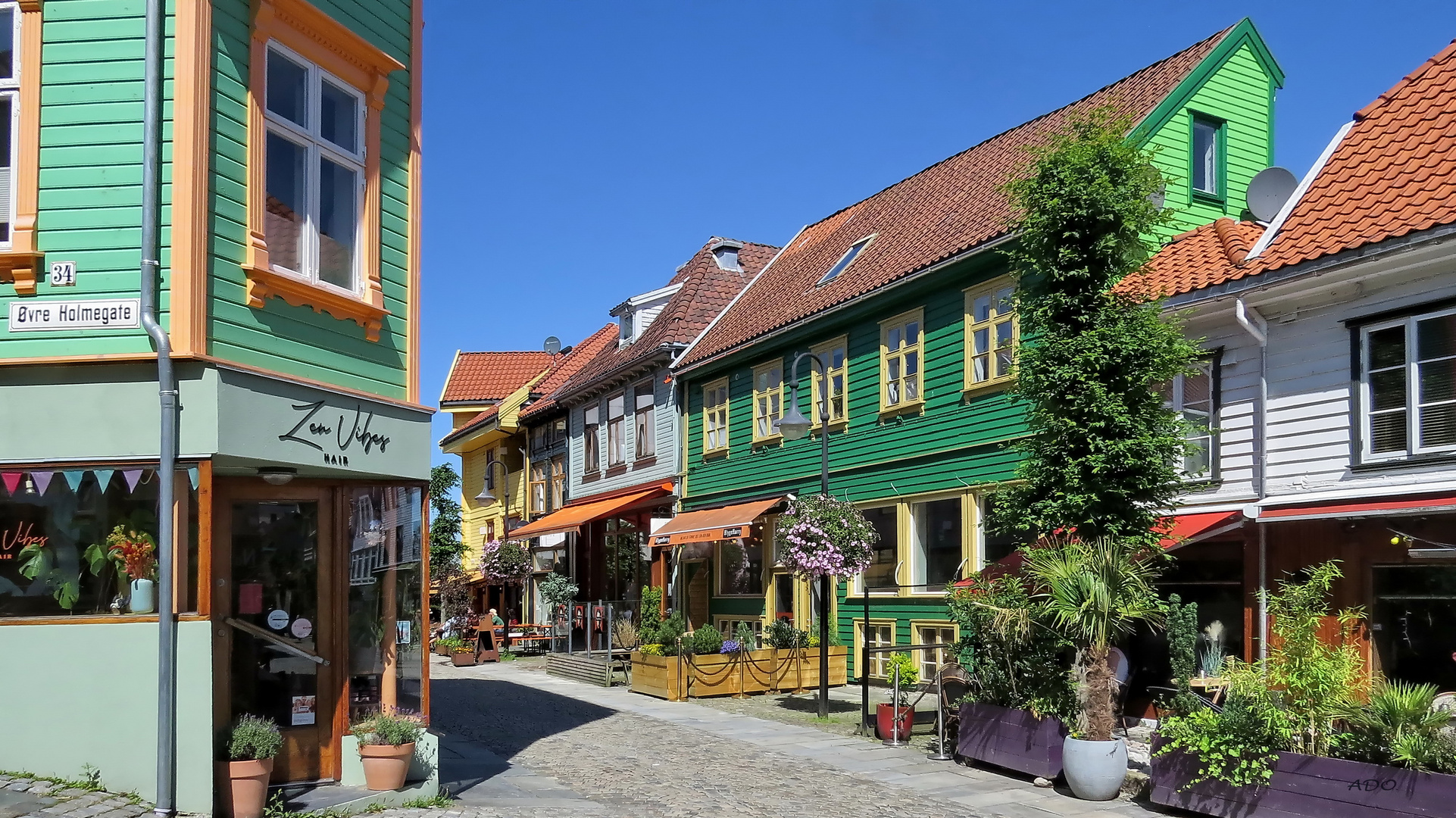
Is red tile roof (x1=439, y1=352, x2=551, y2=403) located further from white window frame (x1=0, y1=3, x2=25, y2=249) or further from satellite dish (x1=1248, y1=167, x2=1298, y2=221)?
white window frame (x1=0, y1=3, x2=25, y2=249)

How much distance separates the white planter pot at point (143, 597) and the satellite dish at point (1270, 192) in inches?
507

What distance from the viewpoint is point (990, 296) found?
18672mm

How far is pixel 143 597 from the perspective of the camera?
917cm

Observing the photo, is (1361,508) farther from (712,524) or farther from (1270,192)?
(712,524)

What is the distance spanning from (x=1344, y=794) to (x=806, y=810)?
413cm

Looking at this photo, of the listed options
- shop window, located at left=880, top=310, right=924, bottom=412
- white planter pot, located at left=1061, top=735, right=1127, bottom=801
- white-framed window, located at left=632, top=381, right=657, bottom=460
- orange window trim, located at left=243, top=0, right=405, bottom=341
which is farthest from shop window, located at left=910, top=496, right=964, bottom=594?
orange window trim, located at left=243, top=0, right=405, bottom=341

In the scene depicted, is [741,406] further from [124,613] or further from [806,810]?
[124,613]

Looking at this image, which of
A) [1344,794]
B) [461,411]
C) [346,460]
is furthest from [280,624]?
[461,411]

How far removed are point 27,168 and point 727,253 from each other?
74.9ft

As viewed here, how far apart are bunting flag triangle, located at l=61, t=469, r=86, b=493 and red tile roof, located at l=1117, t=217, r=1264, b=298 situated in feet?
31.2

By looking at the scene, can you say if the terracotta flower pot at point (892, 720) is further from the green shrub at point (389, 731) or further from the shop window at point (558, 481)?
the shop window at point (558, 481)

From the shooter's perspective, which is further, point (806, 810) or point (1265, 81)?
point (1265, 81)

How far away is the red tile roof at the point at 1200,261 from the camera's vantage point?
14188mm

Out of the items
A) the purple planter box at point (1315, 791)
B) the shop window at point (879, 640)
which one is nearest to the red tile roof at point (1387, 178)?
the purple planter box at point (1315, 791)
